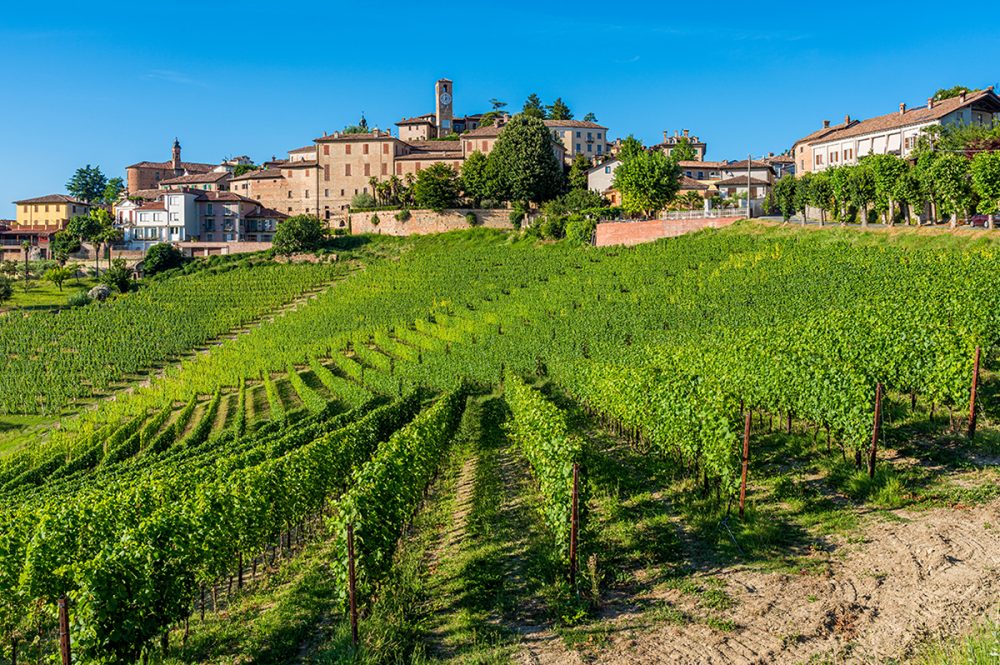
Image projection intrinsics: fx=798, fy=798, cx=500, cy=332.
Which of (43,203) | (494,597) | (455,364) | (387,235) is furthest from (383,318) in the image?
(43,203)

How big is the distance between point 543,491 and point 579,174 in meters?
75.5

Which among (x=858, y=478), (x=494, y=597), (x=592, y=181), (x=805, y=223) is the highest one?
(x=592, y=181)

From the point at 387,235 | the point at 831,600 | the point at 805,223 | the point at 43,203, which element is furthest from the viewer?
the point at 43,203

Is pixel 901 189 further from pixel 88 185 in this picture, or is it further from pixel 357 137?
pixel 88 185

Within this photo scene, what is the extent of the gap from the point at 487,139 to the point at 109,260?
44415 millimetres

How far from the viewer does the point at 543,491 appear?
15.5m

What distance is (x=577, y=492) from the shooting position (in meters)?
13.4

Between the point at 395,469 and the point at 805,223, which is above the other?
the point at 805,223

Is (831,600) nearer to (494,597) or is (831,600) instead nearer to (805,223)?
(494,597)

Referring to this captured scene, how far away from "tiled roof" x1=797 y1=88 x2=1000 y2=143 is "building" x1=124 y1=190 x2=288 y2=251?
60020 mm

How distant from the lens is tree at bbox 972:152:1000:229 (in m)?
40.8

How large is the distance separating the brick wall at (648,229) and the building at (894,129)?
13.3m

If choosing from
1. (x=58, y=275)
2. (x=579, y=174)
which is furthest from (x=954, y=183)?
(x=58, y=275)

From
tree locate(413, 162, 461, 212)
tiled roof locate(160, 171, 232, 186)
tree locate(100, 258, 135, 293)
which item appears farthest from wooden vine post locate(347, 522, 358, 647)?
tiled roof locate(160, 171, 232, 186)
